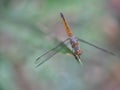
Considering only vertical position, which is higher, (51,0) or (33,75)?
(51,0)

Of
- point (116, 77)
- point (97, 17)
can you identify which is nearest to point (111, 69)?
point (116, 77)

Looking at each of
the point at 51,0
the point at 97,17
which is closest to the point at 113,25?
the point at 97,17

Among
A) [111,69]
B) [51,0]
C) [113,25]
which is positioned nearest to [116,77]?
[111,69]

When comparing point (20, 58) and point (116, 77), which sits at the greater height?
point (20, 58)

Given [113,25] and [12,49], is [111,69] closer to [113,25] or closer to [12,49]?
[113,25]

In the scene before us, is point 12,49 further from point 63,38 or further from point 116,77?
point 116,77
